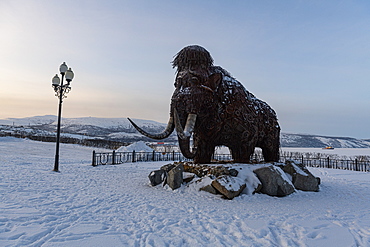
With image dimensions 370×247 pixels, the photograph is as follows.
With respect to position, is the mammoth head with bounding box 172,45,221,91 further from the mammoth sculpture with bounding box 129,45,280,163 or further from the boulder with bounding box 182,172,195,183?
the boulder with bounding box 182,172,195,183

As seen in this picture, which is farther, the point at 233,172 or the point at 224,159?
the point at 224,159

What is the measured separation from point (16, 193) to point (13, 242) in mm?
2758

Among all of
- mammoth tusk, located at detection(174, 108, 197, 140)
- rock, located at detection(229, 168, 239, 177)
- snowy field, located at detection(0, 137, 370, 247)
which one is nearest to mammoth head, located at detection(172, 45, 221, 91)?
mammoth tusk, located at detection(174, 108, 197, 140)

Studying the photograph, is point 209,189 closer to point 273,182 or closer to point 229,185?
point 229,185

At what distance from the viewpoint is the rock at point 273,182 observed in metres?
5.70

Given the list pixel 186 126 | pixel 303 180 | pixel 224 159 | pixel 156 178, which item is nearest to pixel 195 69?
pixel 186 126

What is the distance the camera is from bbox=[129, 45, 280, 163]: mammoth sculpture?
5867mm

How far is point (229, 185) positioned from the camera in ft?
17.4

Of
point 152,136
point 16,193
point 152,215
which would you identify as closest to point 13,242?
point 152,215

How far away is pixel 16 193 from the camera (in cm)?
495

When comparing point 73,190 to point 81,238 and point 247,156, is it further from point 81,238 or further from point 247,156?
point 247,156

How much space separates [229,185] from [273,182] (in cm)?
121

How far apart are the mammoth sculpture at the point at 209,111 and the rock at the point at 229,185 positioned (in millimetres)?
1012

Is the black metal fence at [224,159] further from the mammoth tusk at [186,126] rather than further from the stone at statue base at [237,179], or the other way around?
the mammoth tusk at [186,126]
